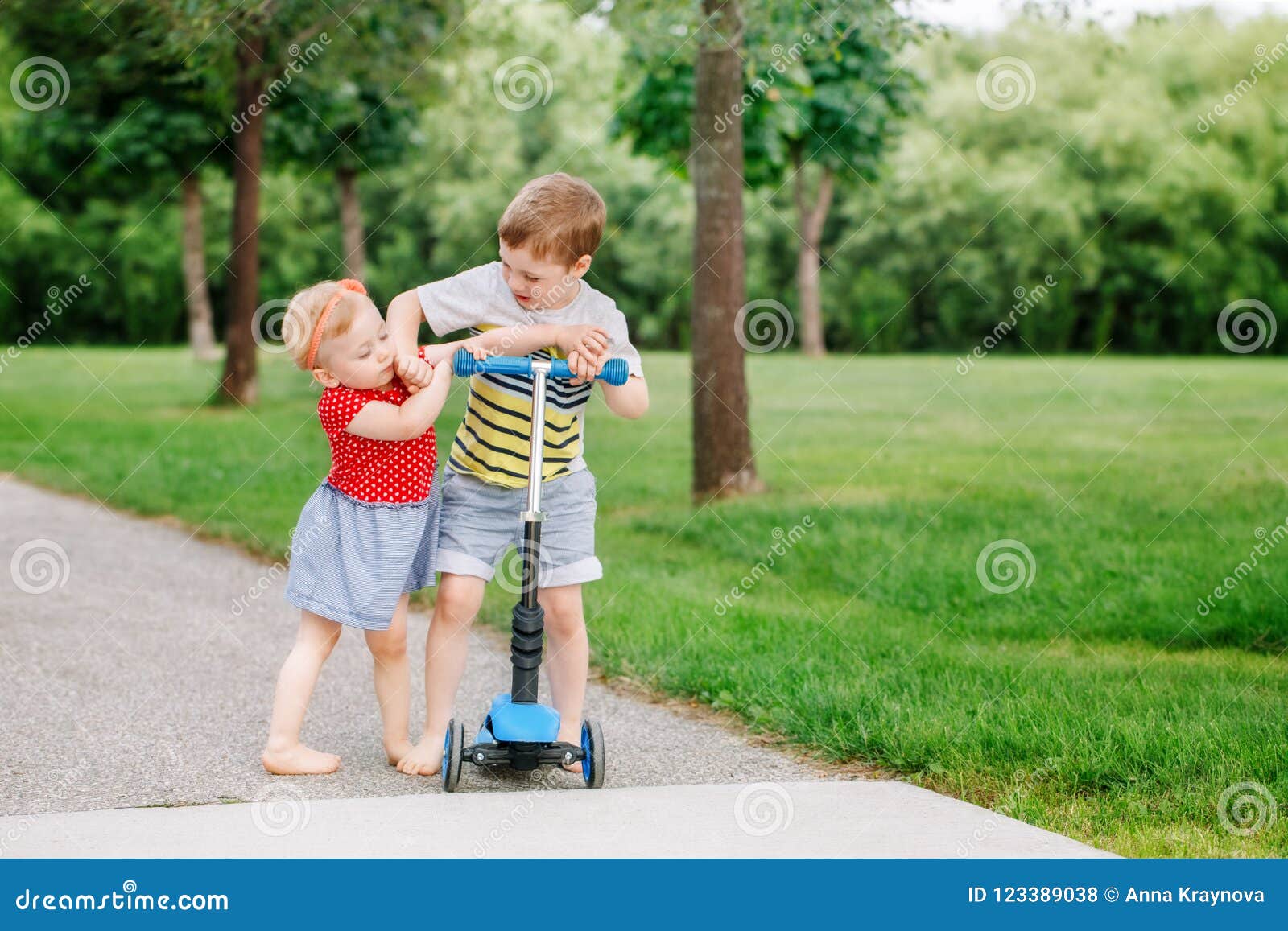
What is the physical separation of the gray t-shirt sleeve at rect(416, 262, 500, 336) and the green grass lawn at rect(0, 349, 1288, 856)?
61.2 inches

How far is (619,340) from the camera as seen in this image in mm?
3752

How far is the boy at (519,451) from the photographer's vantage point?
3.63m

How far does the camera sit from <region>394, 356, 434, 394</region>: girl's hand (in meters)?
3.56

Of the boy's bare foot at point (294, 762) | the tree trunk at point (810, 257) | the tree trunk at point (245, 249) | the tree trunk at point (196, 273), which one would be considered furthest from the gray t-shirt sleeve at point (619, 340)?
the tree trunk at point (810, 257)

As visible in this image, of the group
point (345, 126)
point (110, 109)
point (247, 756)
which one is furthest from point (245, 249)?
point (247, 756)

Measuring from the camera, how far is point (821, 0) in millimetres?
7637

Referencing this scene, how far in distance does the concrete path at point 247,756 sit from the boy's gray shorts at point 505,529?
607 millimetres

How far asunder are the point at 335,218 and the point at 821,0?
38.2m

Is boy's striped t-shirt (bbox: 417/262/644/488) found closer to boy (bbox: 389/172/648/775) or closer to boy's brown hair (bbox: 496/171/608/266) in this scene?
boy (bbox: 389/172/648/775)

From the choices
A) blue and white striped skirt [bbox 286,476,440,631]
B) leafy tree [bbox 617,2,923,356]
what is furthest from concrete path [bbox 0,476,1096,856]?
leafy tree [bbox 617,2,923,356]

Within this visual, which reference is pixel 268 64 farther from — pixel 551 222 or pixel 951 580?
pixel 551 222
